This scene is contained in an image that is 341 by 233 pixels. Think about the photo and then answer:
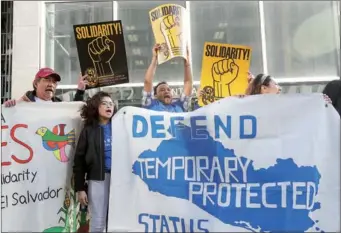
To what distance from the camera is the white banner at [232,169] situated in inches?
142

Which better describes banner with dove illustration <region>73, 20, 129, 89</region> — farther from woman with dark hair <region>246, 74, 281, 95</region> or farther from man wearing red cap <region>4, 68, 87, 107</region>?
woman with dark hair <region>246, 74, 281, 95</region>

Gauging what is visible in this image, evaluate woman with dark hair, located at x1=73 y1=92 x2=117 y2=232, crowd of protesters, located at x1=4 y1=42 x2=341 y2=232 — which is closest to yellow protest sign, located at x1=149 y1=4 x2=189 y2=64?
crowd of protesters, located at x1=4 y1=42 x2=341 y2=232

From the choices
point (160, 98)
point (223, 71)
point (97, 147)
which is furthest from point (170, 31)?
point (97, 147)

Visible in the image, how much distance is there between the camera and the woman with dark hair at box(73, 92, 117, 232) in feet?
13.2

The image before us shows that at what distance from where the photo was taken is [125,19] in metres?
8.41

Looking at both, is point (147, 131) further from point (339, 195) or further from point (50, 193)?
point (339, 195)

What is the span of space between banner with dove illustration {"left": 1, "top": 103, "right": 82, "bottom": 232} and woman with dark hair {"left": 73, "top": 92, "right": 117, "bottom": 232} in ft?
0.60

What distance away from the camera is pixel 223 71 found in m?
5.50

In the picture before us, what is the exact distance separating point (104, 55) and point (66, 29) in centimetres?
374

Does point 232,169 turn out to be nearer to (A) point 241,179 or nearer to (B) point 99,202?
(A) point 241,179

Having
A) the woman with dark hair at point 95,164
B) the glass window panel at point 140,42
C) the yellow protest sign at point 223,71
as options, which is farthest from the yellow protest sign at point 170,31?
the glass window panel at point 140,42

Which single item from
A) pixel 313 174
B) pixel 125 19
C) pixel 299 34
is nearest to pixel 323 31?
pixel 299 34

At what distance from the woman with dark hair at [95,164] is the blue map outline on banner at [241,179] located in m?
0.30

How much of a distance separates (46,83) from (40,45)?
376 cm
